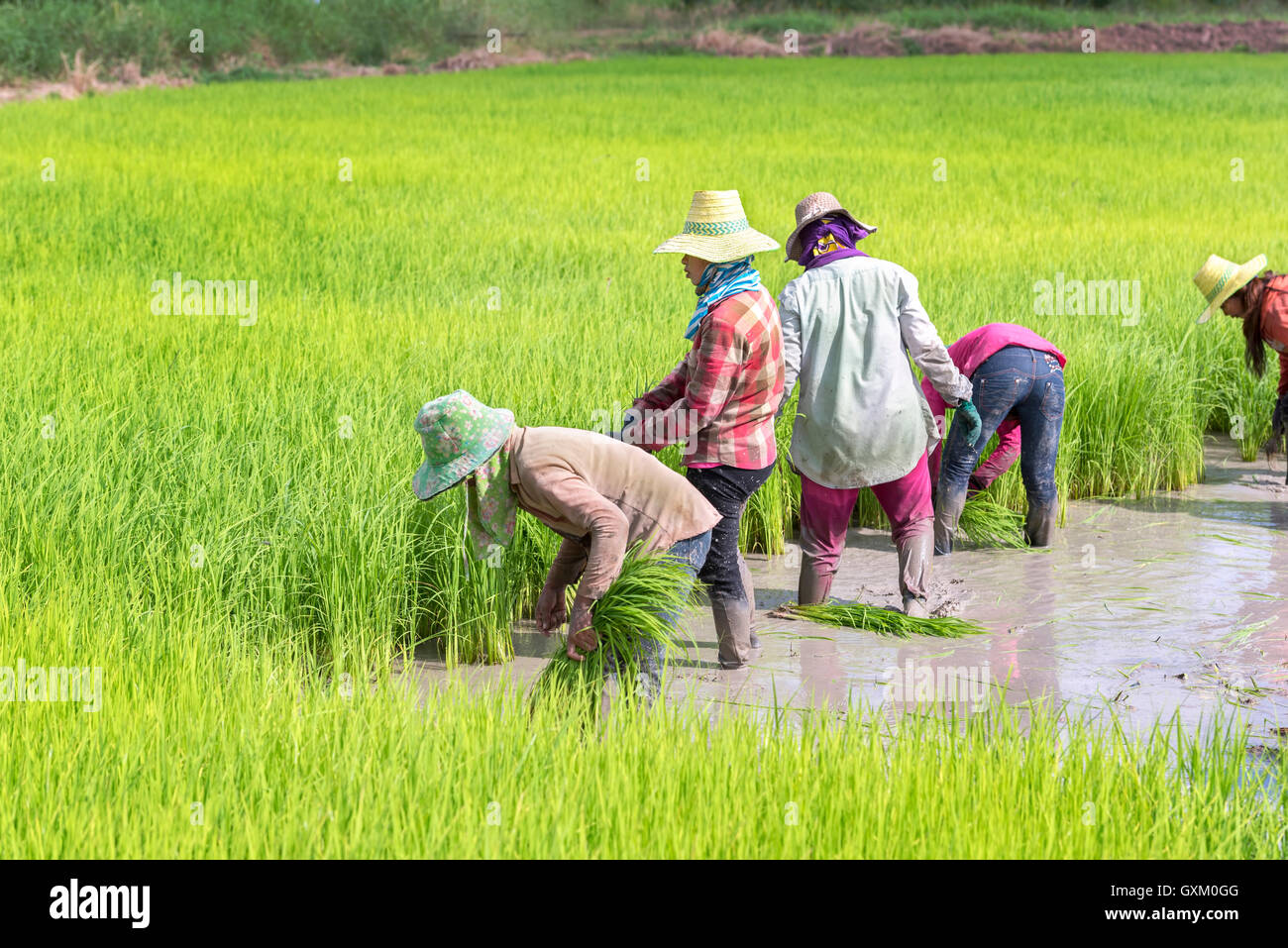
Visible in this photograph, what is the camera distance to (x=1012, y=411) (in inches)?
211

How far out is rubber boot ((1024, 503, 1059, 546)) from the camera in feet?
17.8

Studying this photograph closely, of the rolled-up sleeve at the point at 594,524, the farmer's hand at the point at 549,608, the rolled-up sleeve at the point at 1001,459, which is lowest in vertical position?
the farmer's hand at the point at 549,608

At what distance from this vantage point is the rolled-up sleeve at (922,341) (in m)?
4.38

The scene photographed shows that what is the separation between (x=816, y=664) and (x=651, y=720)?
4.09 feet

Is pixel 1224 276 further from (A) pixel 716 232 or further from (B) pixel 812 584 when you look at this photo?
(A) pixel 716 232

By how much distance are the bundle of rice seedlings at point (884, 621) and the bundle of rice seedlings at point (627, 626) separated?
114cm

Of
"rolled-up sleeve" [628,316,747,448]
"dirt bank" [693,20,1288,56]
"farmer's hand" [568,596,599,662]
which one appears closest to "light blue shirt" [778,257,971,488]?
"rolled-up sleeve" [628,316,747,448]

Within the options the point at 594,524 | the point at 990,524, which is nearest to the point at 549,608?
the point at 594,524

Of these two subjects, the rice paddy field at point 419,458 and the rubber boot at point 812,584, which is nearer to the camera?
the rice paddy field at point 419,458

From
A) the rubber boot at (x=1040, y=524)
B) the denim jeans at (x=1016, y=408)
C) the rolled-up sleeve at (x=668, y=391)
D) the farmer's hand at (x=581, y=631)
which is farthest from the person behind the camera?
the rubber boot at (x=1040, y=524)

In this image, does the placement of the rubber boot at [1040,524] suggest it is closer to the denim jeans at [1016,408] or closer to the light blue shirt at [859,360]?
the denim jeans at [1016,408]

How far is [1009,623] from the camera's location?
4625 mm

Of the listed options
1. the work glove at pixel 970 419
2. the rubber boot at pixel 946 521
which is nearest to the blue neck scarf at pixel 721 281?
the work glove at pixel 970 419

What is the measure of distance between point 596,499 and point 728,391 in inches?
30.5
